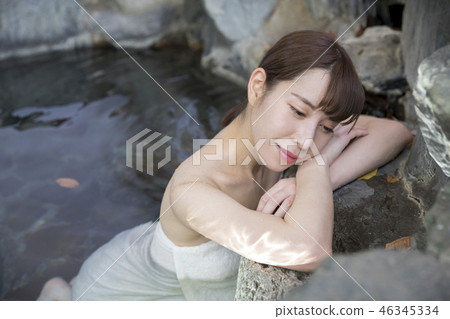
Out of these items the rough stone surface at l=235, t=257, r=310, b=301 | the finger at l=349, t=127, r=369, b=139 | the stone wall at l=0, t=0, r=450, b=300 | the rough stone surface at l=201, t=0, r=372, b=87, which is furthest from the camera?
the rough stone surface at l=201, t=0, r=372, b=87

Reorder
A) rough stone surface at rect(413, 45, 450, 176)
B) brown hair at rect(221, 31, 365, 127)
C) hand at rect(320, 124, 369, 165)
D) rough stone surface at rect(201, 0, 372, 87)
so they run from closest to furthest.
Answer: rough stone surface at rect(413, 45, 450, 176) < brown hair at rect(221, 31, 365, 127) < hand at rect(320, 124, 369, 165) < rough stone surface at rect(201, 0, 372, 87)

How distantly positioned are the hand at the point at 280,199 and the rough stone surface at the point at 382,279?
749mm

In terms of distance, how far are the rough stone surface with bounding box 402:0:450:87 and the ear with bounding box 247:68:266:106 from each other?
3.03 ft

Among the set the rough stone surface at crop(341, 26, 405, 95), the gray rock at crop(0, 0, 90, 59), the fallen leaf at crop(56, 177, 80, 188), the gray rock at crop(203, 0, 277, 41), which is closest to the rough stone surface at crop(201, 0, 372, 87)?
the gray rock at crop(203, 0, 277, 41)

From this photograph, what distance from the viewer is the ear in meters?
2.10

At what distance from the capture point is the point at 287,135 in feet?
6.34

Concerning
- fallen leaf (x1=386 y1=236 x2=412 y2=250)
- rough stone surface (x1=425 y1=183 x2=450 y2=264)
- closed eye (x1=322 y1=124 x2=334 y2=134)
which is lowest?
fallen leaf (x1=386 y1=236 x2=412 y2=250)

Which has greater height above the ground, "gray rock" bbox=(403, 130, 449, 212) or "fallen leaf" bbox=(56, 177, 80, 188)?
"gray rock" bbox=(403, 130, 449, 212)

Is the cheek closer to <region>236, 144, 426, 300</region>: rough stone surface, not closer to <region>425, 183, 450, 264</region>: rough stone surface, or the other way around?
<region>236, 144, 426, 300</region>: rough stone surface

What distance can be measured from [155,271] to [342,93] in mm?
1281

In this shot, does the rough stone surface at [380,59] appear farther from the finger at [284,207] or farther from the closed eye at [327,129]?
the finger at [284,207]

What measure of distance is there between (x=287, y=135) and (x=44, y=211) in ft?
7.35

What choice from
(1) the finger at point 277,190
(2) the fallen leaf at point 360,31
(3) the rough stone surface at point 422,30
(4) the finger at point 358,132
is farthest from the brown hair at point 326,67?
(2) the fallen leaf at point 360,31
